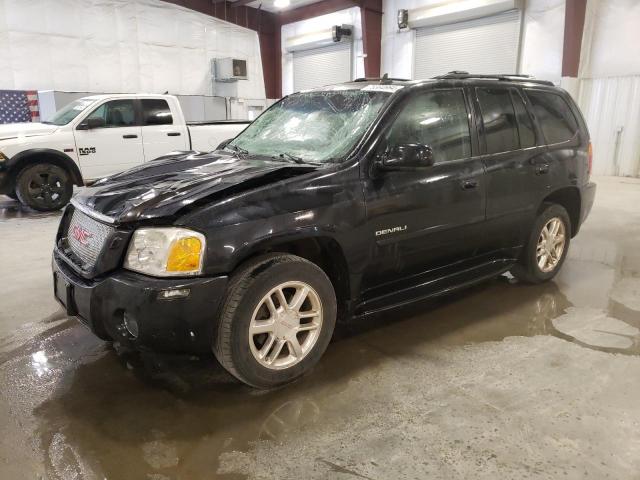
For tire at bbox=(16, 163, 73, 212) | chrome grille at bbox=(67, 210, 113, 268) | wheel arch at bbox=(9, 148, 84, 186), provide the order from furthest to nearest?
1. tire at bbox=(16, 163, 73, 212)
2. wheel arch at bbox=(9, 148, 84, 186)
3. chrome grille at bbox=(67, 210, 113, 268)

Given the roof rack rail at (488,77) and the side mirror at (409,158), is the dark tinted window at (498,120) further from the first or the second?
the side mirror at (409,158)

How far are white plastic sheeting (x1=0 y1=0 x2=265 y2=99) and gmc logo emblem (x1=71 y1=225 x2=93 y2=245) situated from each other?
11.6m

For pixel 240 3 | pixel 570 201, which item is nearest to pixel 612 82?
pixel 570 201

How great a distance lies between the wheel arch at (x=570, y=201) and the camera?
13.8 ft

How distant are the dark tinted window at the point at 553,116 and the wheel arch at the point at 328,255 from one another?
218 centimetres

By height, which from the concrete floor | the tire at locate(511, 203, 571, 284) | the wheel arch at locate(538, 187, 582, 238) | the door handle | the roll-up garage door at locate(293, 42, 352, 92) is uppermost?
the roll-up garage door at locate(293, 42, 352, 92)

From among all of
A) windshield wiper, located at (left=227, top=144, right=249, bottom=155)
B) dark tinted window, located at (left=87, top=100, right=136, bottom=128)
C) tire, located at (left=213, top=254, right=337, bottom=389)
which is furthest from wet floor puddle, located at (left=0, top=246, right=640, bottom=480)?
dark tinted window, located at (left=87, top=100, right=136, bottom=128)

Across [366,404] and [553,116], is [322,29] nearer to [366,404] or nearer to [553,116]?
[553,116]

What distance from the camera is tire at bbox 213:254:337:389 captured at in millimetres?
2445

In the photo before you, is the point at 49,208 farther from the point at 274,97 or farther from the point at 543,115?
the point at 274,97

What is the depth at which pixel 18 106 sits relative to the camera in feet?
40.0

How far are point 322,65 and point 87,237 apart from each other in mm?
16084

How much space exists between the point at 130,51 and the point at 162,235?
13.6 metres

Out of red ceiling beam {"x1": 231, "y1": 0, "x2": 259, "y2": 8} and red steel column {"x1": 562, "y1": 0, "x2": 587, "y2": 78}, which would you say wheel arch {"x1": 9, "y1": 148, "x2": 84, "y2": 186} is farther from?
red steel column {"x1": 562, "y1": 0, "x2": 587, "y2": 78}
